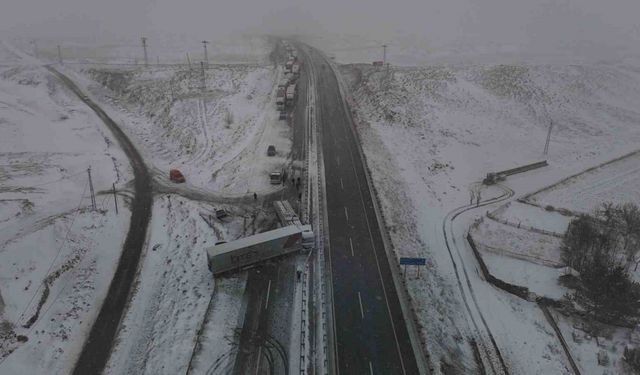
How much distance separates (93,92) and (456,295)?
86199mm

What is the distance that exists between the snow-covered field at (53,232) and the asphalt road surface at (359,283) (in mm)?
20094

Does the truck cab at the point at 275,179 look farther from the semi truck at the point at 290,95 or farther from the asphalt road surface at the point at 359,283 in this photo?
the semi truck at the point at 290,95

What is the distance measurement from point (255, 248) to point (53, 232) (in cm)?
2169

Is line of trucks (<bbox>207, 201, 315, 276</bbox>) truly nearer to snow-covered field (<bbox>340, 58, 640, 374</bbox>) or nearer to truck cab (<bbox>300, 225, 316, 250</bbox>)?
truck cab (<bbox>300, 225, 316, 250</bbox>)

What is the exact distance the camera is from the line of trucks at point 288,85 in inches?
3110

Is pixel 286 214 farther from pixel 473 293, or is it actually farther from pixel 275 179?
pixel 473 293

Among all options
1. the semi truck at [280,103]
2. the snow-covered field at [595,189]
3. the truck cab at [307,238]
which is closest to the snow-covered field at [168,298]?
the truck cab at [307,238]

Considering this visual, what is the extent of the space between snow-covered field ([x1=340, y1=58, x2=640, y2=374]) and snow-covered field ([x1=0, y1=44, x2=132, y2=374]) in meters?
27.8

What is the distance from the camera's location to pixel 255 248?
3981 cm

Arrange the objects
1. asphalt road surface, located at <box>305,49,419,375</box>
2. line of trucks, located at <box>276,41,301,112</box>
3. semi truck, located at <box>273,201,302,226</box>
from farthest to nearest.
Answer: line of trucks, located at <box>276,41,301,112</box> → semi truck, located at <box>273,201,302,226</box> → asphalt road surface, located at <box>305,49,419,375</box>

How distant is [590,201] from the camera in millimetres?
59094

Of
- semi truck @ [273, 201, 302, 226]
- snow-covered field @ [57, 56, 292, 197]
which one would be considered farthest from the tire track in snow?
snow-covered field @ [57, 56, 292, 197]

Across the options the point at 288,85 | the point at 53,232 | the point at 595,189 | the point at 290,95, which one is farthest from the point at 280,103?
the point at 595,189

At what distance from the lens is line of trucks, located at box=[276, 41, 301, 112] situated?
79000 millimetres
